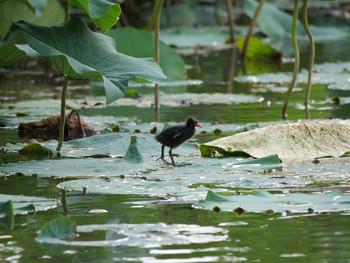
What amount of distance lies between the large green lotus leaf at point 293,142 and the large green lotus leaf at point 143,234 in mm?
1451

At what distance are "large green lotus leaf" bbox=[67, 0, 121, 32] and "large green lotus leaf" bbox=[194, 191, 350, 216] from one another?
1.37 m

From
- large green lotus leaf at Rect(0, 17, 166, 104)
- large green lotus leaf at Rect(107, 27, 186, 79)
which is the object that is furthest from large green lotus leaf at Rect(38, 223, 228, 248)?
large green lotus leaf at Rect(107, 27, 186, 79)

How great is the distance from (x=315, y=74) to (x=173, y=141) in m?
5.06

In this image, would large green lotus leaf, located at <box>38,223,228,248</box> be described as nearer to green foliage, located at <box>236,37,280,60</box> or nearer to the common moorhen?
the common moorhen

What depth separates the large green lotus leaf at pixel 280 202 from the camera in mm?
3105

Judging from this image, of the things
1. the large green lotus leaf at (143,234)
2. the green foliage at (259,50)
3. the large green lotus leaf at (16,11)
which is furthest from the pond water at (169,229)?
the green foliage at (259,50)

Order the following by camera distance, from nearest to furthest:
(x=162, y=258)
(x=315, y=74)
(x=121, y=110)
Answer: (x=162, y=258)
(x=121, y=110)
(x=315, y=74)

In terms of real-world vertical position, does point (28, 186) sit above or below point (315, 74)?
below

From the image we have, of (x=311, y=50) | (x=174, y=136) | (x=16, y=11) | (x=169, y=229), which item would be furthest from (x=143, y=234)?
(x=311, y=50)

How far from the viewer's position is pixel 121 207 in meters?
3.26

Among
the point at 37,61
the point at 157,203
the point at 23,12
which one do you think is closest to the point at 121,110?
the point at 23,12

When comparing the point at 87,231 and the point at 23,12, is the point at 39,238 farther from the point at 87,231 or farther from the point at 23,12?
the point at 23,12

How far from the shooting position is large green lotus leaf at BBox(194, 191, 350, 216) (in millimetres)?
3105

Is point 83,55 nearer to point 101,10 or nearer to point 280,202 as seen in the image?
point 101,10
